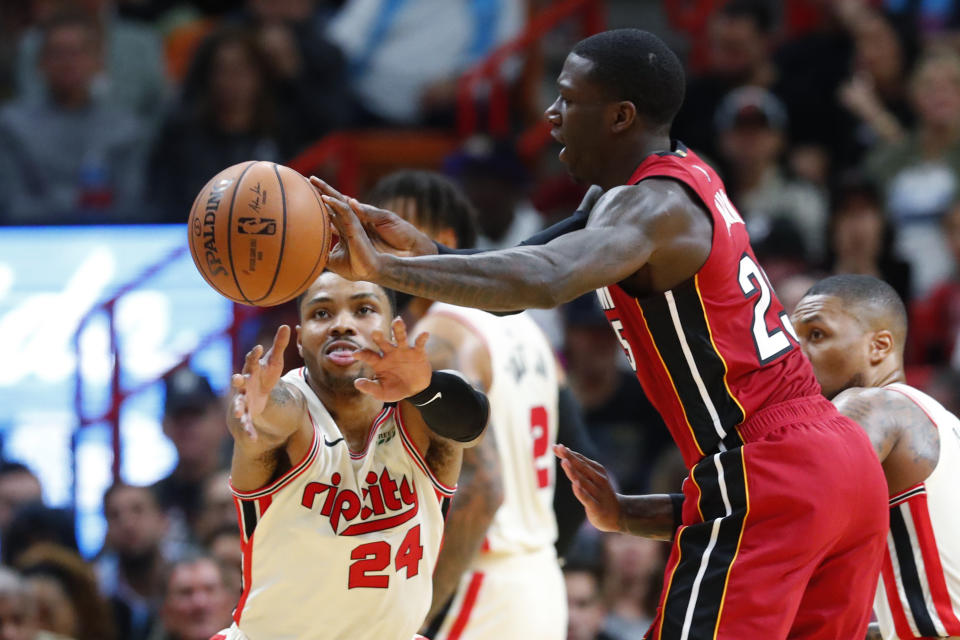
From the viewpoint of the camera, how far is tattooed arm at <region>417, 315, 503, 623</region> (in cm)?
505

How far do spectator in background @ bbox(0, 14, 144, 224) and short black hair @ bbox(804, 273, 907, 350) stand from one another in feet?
19.9

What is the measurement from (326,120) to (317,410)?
635 cm

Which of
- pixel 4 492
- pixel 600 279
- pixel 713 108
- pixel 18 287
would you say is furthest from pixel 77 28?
pixel 600 279

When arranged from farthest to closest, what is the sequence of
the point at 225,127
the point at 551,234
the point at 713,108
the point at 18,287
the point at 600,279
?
the point at 713,108 < the point at 225,127 < the point at 18,287 < the point at 551,234 < the point at 600,279

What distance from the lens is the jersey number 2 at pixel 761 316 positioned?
3.98m

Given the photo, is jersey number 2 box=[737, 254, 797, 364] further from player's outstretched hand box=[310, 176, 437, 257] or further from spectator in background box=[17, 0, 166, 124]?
spectator in background box=[17, 0, 166, 124]

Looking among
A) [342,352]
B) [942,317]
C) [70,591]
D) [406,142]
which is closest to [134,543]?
[70,591]

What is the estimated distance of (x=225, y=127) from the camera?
9.80m

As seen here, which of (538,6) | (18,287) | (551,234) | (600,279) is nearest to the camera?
(600,279)

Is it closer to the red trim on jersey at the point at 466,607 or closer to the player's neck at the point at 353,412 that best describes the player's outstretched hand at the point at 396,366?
the player's neck at the point at 353,412

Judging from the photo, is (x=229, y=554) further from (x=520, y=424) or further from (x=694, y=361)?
(x=694, y=361)

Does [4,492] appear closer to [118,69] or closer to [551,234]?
Result: [118,69]

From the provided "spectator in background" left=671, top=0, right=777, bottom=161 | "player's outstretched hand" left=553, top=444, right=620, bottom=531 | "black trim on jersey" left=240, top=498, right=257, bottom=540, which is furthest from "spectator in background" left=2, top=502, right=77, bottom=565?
"spectator in background" left=671, top=0, right=777, bottom=161

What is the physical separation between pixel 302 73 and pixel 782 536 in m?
7.34
